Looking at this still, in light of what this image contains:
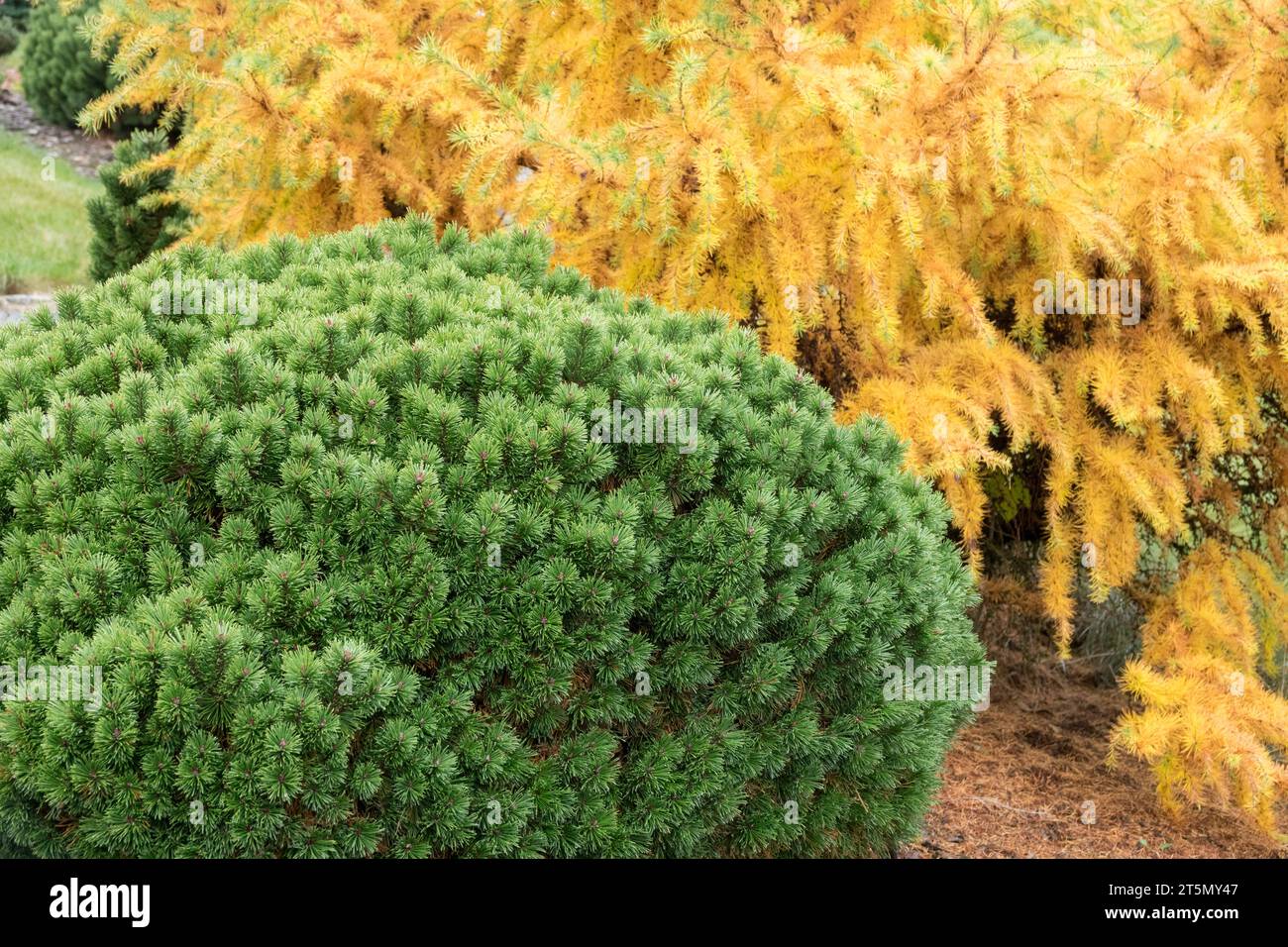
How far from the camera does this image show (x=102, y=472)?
2.43m

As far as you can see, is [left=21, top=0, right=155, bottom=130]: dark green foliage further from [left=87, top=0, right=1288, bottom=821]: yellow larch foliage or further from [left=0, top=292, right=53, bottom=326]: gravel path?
[left=87, top=0, right=1288, bottom=821]: yellow larch foliage

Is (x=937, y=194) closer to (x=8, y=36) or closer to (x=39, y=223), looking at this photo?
(x=39, y=223)

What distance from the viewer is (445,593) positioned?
7.43 ft

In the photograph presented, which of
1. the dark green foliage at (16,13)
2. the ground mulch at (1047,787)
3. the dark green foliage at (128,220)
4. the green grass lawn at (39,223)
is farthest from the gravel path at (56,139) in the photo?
the ground mulch at (1047,787)

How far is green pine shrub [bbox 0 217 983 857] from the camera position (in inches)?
82.7

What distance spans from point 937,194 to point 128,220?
229 inches

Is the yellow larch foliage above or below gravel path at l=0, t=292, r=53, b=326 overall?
below

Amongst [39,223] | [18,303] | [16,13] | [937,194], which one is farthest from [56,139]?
[937,194]

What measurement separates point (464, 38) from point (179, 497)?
2.41m

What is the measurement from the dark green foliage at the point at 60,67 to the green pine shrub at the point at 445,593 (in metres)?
11.1

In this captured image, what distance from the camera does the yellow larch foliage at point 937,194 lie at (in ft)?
11.1

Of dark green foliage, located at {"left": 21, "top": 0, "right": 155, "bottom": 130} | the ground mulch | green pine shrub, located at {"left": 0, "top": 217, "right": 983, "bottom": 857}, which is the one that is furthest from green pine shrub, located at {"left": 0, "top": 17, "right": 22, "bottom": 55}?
the ground mulch

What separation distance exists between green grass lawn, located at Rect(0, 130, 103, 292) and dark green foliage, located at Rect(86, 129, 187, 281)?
134 cm
